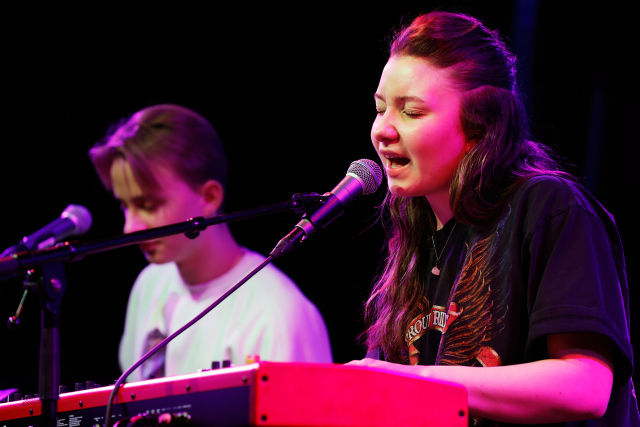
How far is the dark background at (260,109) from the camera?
3293 mm

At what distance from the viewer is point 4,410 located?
176 cm

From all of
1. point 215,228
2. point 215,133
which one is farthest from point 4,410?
point 215,133

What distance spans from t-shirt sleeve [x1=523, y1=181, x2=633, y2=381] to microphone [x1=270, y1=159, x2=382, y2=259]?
1.65 feet

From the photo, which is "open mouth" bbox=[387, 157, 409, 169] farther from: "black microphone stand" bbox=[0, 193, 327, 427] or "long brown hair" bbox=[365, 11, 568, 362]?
"black microphone stand" bbox=[0, 193, 327, 427]

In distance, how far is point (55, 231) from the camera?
6.00ft

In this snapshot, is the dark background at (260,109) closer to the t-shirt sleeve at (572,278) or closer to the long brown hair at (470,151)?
the long brown hair at (470,151)

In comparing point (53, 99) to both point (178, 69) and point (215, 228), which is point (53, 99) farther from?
point (215, 228)

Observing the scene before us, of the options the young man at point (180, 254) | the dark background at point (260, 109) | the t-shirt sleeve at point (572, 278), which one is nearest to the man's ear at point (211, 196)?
the young man at point (180, 254)

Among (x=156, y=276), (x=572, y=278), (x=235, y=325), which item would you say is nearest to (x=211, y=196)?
(x=156, y=276)

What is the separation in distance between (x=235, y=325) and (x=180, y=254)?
2.28 ft

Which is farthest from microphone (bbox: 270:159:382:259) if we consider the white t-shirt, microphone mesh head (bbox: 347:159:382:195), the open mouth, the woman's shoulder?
the white t-shirt

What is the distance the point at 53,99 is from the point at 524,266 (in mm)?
3662

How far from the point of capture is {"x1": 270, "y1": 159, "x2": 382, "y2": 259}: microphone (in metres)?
1.67

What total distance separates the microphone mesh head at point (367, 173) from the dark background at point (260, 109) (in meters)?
0.96
